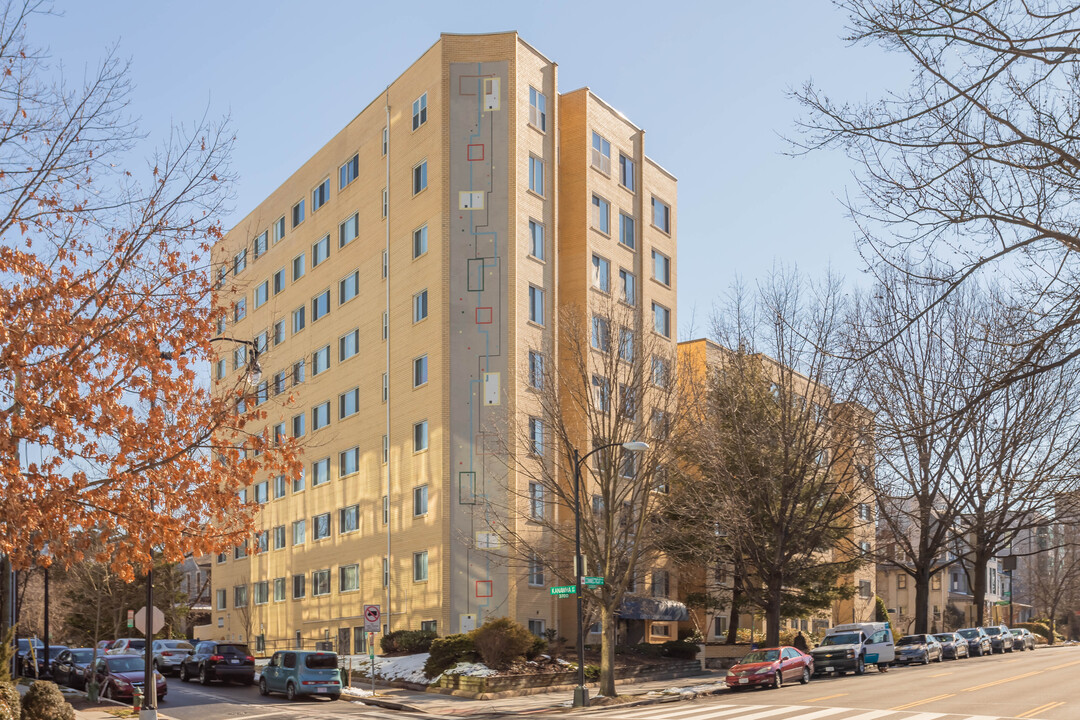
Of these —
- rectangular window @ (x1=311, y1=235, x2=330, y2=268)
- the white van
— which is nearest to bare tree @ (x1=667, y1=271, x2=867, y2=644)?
the white van

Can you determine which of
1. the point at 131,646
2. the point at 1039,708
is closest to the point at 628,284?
the point at 131,646

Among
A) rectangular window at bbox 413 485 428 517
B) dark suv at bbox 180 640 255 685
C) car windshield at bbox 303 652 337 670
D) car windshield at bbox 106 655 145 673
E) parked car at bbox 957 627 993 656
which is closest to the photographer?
car windshield at bbox 303 652 337 670

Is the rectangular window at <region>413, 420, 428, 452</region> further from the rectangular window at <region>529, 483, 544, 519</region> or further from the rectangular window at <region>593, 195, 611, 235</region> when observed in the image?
the rectangular window at <region>593, 195, 611, 235</region>

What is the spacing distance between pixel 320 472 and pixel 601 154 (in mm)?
20884

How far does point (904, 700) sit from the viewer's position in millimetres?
27984

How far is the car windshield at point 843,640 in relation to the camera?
41.8m

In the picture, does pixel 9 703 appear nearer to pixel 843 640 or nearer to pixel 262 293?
pixel 843 640

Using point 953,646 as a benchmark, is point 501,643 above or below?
above

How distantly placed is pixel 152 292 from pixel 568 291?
32411 mm

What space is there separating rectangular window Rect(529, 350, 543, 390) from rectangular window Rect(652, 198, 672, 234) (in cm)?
1272

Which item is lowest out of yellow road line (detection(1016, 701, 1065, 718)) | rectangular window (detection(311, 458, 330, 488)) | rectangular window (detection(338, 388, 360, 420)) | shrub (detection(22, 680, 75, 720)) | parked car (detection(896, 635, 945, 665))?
parked car (detection(896, 635, 945, 665))

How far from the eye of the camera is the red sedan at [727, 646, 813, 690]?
1389 inches

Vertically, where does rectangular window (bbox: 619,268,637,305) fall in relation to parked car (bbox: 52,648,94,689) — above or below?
above

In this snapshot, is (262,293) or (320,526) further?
(262,293)
